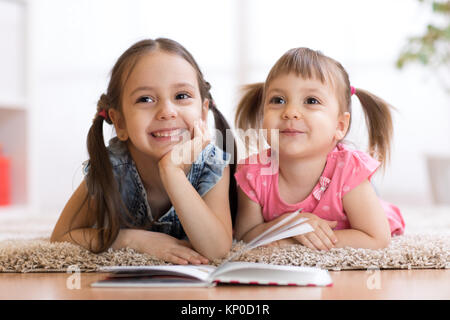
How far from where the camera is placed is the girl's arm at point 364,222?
1.02m

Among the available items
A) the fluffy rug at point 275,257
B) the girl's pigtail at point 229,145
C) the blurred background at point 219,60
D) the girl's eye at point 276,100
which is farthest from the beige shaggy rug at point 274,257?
the blurred background at point 219,60

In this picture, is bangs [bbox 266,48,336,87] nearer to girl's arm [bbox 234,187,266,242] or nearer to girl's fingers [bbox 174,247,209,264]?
girl's arm [bbox 234,187,266,242]

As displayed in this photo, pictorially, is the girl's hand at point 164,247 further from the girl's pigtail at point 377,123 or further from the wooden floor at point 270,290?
the girl's pigtail at point 377,123

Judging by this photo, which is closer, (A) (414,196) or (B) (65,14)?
(A) (414,196)

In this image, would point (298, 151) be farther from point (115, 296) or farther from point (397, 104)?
point (397, 104)

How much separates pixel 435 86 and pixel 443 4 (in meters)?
0.78

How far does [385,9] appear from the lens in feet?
10.1

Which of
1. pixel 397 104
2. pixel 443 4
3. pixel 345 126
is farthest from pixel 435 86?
pixel 345 126

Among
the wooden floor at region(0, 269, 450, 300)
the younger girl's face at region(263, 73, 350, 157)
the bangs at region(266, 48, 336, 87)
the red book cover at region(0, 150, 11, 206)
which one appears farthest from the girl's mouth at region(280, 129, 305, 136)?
the red book cover at region(0, 150, 11, 206)

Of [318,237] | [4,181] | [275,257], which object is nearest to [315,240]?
[318,237]

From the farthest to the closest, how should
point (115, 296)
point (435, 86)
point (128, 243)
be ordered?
point (435, 86)
point (128, 243)
point (115, 296)

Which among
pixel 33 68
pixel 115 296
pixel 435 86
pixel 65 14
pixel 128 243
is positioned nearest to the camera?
pixel 115 296

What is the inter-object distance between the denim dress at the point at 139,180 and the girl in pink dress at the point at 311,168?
2.9 inches

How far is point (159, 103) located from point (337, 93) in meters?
0.38
